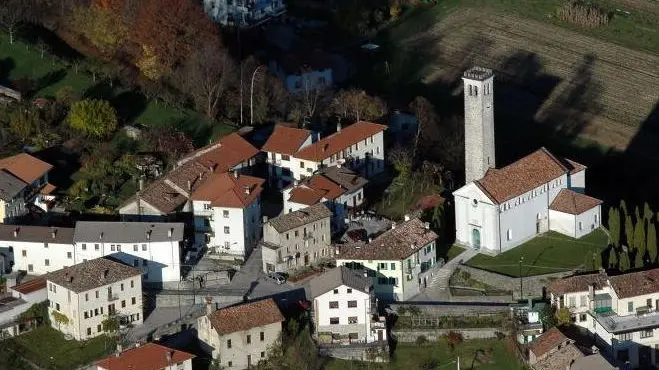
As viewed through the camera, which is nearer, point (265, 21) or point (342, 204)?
point (342, 204)

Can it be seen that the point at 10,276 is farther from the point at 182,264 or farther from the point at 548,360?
the point at 548,360

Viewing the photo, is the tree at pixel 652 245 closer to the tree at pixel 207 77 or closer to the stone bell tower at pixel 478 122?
the stone bell tower at pixel 478 122

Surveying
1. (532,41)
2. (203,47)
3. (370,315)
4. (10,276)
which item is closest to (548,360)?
(370,315)

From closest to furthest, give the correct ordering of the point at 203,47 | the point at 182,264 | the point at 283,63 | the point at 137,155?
the point at 182,264, the point at 137,155, the point at 203,47, the point at 283,63

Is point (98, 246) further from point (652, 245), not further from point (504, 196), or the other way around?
point (652, 245)

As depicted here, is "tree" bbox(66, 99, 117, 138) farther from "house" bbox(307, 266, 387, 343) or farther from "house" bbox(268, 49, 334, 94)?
"house" bbox(307, 266, 387, 343)

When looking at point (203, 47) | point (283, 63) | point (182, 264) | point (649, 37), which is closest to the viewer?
point (182, 264)

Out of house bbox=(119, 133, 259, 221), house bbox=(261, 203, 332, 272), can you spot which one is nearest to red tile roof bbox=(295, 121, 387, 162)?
house bbox=(119, 133, 259, 221)

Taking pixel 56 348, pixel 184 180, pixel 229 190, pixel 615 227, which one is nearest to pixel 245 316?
pixel 56 348
